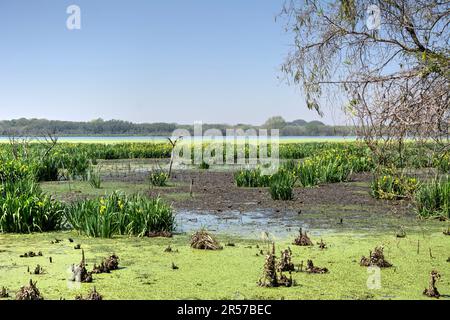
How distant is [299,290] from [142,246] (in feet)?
9.95

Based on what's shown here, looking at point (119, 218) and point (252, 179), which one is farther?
point (252, 179)

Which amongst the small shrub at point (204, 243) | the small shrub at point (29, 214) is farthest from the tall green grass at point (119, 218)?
the small shrub at point (204, 243)

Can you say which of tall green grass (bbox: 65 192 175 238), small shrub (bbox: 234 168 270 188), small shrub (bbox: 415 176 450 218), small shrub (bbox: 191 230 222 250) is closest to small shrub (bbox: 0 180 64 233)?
tall green grass (bbox: 65 192 175 238)

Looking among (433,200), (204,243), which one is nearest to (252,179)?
(433,200)

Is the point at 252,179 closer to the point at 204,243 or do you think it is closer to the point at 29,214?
the point at 29,214

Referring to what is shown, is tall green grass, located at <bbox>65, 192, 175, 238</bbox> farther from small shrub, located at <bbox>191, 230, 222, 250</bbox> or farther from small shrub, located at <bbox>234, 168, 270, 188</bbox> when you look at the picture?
small shrub, located at <bbox>234, 168, 270, 188</bbox>

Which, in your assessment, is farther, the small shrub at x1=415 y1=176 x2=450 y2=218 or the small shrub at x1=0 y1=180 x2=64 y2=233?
the small shrub at x1=415 y1=176 x2=450 y2=218

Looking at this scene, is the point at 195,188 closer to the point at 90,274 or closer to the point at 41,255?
the point at 41,255

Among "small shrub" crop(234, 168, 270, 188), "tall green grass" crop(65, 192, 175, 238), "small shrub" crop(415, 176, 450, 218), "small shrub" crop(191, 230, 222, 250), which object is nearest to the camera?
"small shrub" crop(191, 230, 222, 250)

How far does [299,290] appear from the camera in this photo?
6469mm

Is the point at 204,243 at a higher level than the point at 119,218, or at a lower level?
lower

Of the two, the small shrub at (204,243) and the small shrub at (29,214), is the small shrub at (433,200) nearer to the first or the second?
the small shrub at (204,243)

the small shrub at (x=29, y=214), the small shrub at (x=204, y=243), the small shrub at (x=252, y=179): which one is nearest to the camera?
the small shrub at (x=204, y=243)
